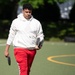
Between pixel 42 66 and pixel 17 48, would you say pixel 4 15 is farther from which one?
pixel 17 48

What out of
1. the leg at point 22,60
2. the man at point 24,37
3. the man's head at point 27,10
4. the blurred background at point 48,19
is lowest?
the blurred background at point 48,19

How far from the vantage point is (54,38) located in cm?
3456

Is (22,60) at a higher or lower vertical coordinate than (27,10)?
lower

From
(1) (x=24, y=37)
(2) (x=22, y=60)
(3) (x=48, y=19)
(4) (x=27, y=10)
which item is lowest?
(3) (x=48, y=19)

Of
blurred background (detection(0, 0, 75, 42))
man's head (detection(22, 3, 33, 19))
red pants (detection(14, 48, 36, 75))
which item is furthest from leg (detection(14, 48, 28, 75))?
blurred background (detection(0, 0, 75, 42))

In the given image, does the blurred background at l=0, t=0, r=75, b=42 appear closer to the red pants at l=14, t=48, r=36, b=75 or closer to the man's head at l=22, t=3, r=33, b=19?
the red pants at l=14, t=48, r=36, b=75

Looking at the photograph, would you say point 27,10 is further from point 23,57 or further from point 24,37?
point 23,57

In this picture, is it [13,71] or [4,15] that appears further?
[4,15]

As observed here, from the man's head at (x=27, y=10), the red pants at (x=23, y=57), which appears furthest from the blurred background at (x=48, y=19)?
the man's head at (x=27, y=10)

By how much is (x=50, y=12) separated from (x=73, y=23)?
239 cm

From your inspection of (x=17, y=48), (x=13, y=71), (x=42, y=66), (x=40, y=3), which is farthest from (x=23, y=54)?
(x=40, y=3)

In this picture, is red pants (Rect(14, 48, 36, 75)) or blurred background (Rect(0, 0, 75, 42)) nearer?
red pants (Rect(14, 48, 36, 75))

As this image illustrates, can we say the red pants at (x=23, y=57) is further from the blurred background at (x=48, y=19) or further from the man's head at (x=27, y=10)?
the blurred background at (x=48, y=19)

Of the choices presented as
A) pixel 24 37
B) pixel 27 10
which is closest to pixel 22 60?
pixel 24 37
